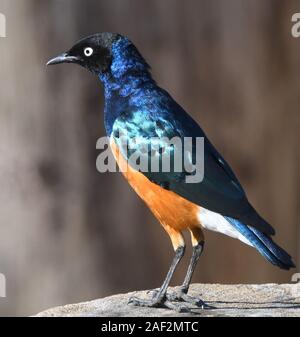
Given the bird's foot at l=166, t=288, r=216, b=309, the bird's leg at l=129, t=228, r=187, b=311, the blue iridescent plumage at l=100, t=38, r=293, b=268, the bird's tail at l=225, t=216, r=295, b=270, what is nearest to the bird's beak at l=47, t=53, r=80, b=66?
the blue iridescent plumage at l=100, t=38, r=293, b=268

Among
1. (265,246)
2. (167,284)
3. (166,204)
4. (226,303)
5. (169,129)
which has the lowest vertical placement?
(226,303)

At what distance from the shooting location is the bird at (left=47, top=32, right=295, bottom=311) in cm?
723

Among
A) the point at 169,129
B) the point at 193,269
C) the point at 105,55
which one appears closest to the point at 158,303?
the point at 193,269

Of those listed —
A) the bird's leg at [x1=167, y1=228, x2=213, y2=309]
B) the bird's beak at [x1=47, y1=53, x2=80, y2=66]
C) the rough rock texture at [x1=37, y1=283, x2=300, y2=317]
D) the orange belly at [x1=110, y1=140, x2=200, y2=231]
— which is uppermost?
the bird's beak at [x1=47, y1=53, x2=80, y2=66]

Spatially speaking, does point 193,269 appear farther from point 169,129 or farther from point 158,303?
point 169,129

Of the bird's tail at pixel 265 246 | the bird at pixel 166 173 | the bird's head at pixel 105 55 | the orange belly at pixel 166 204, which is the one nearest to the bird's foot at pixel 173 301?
the bird at pixel 166 173

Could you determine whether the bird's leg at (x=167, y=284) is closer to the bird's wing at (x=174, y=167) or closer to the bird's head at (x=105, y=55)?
the bird's wing at (x=174, y=167)

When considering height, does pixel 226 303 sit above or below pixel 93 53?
below

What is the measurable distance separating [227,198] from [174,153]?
0.39 metres

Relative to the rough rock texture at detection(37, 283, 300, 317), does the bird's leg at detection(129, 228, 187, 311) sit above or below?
above

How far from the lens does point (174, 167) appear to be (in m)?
7.37

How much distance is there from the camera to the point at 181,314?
289 inches

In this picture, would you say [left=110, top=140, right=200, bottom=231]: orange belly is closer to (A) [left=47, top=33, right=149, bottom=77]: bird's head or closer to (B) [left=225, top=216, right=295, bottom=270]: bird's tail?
(B) [left=225, top=216, right=295, bottom=270]: bird's tail

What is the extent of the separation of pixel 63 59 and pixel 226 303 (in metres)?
1.67
